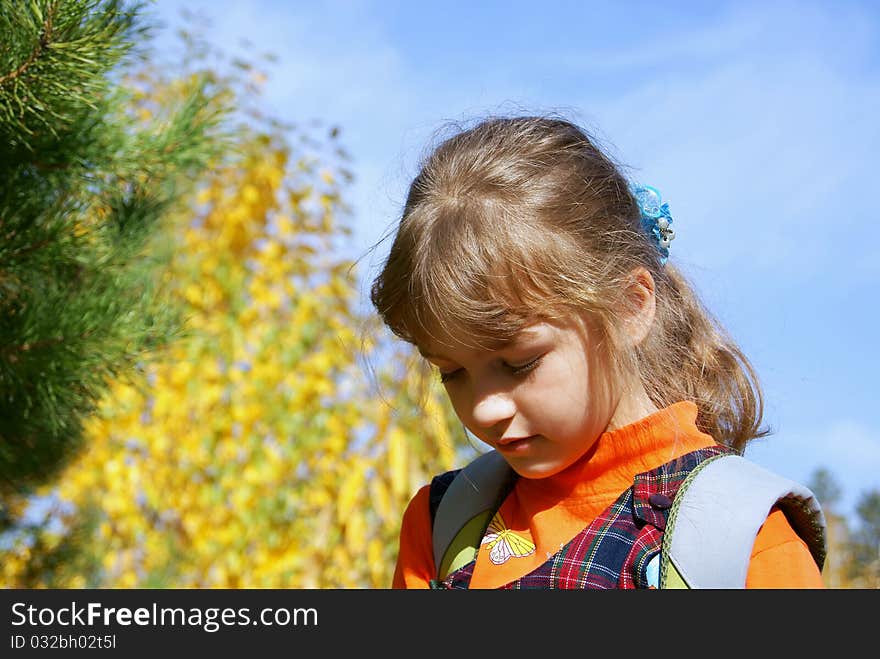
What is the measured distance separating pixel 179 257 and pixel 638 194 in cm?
193

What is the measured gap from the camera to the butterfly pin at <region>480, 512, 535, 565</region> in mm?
990

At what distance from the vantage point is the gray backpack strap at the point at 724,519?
0.84 m

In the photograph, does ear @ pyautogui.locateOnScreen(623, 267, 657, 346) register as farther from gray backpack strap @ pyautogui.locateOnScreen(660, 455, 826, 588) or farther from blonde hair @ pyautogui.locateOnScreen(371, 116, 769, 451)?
gray backpack strap @ pyautogui.locateOnScreen(660, 455, 826, 588)

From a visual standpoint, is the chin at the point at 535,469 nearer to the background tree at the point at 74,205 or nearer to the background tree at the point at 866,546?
the background tree at the point at 74,205

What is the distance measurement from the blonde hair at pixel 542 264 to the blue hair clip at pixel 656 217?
0.7 inches

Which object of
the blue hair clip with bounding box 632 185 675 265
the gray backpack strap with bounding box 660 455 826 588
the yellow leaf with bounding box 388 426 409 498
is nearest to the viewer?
the gray backpack strap with bounding box 660 455 826 588

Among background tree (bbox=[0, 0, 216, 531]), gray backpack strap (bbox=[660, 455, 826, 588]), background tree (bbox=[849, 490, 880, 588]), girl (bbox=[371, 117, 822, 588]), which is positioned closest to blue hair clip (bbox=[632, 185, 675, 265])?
girl (bbox=[371, 117, 822, 588])

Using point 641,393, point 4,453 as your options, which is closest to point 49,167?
point 4,453

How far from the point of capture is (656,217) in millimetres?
1125

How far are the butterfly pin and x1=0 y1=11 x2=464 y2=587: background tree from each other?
49.1 inches

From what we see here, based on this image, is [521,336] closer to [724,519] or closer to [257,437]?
[724,519]

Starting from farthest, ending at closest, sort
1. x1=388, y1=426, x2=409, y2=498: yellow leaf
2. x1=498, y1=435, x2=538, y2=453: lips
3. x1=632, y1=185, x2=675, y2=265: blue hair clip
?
x1=388, y1=426, x2=409, y2=498: yellow leaf < x1=632, y1=185, x2=675, y2=265: blue hair clip < x1=498, y1=435, x2=538, y2=453: lips

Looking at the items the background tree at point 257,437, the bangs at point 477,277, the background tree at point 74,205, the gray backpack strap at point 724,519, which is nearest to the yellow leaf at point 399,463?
the background tree at point 257,437

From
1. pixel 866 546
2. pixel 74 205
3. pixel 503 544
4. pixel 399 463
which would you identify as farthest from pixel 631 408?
pixel 866 546
